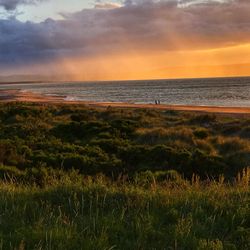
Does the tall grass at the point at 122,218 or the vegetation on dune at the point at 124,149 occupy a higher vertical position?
the tall grass at the point at 122,218

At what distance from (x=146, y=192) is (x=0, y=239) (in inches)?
89.3

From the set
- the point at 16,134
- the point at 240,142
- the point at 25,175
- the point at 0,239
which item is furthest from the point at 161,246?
the point at 16,134

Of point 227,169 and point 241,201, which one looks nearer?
point 241,201

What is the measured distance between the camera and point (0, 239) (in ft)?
13.9

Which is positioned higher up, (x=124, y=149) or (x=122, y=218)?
(x=122, y=218)

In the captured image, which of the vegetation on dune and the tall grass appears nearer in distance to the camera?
the tall grass

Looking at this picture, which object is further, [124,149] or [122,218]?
[124,149]

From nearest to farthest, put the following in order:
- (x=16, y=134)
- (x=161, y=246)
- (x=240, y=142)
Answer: (x=161, y=246) → (x=240, y=142) → (x=16, y=134)

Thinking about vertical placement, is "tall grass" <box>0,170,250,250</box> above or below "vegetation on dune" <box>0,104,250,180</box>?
above

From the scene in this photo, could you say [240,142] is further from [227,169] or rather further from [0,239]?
[0,239]

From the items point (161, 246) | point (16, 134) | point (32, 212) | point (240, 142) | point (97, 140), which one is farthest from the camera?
point (16, 134)

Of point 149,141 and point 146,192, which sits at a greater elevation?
point 146,192

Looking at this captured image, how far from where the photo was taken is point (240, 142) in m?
16.6

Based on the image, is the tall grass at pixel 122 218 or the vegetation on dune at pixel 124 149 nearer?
the tall grass at pixel 122 218
